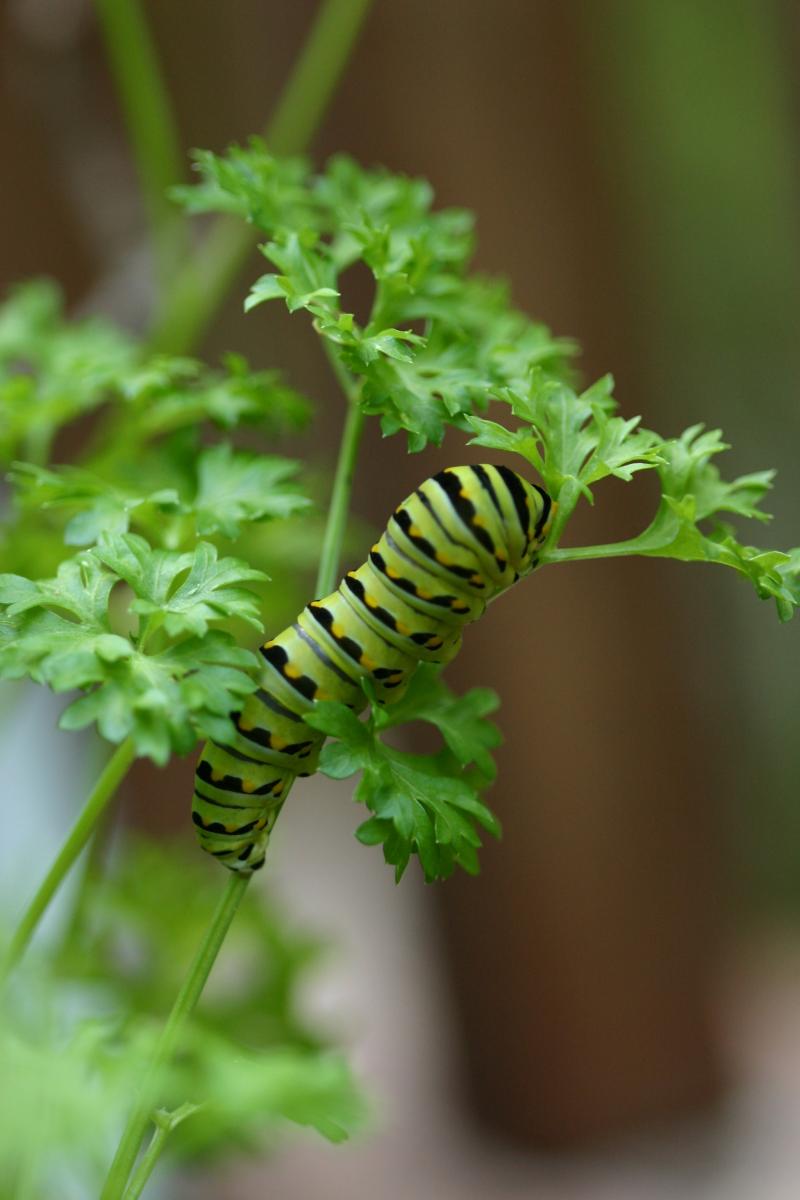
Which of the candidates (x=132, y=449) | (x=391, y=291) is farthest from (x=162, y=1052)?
(x=132, y=449)

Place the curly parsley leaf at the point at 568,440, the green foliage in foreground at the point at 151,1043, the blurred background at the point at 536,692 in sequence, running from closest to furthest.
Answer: the green foliage in foreground at the point at 151,1043, the curly parsley leaf at the point at 568,440, the blurred background at the point at 536,692

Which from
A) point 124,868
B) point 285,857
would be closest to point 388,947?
point 285,857

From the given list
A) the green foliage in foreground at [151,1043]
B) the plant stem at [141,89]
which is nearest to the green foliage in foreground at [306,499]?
the green foliage in foreground at [151,1043]

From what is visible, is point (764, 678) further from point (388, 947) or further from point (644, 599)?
point (644, 599)

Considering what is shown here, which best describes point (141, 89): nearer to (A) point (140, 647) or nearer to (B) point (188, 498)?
(B) point (188, 498)

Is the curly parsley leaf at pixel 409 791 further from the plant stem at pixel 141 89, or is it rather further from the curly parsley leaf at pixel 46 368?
the plant stem at pixel 141 89
